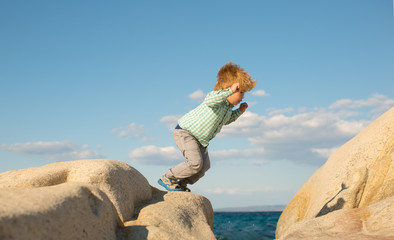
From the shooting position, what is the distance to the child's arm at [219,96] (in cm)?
471

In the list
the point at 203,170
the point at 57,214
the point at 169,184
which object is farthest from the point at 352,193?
the point at 57,214

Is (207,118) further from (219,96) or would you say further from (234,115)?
(234,115)

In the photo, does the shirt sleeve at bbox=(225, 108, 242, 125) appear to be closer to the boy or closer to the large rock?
the boy

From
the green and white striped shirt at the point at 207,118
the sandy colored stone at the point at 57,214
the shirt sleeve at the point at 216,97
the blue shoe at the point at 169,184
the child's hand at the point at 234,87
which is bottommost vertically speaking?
the sandy colored stone at the point at 57,214

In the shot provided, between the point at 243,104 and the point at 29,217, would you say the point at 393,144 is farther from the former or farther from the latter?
the point at 29,217

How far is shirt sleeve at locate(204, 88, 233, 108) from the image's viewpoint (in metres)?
4.71

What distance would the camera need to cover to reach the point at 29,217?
2268 mm

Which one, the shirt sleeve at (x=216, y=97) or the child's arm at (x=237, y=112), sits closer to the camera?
the shirt sleeve at (x=216, y=97)

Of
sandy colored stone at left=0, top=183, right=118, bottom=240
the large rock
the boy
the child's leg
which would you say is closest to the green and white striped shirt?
the boy

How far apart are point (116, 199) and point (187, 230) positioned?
753mm

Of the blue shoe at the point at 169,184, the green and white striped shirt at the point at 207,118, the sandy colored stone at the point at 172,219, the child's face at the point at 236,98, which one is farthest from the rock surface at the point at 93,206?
the child's face at the point at 236,98

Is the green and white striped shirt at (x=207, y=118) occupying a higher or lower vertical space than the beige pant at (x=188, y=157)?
higher

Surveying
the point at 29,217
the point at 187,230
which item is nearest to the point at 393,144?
the point at 187,230

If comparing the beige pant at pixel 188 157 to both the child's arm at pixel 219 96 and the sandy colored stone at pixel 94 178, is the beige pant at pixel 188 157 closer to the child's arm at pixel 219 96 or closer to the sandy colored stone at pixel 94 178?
the child's arm at pixel 219 96
